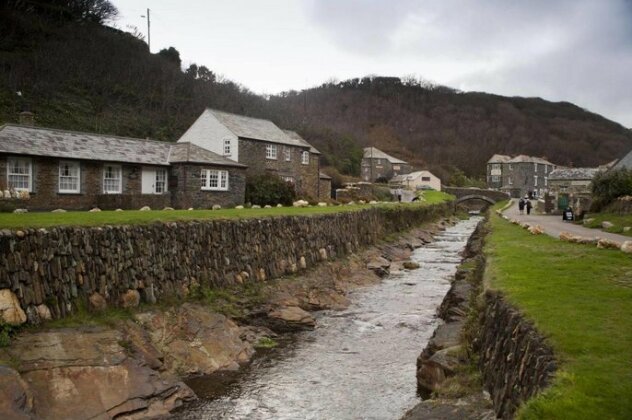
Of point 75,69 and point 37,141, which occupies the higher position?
point 75,69

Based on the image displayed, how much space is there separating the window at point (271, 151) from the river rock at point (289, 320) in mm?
25572

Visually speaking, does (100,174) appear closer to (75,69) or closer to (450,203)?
(75,69)

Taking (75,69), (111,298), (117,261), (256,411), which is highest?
(75,69)

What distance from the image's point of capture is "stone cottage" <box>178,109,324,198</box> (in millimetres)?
40562

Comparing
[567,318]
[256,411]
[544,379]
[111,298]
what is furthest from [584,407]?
[111,298]

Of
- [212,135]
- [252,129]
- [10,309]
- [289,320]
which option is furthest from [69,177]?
[252,129]

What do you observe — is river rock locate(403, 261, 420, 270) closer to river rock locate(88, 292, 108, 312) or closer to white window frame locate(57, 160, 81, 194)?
white window frame locate(57, 160, 81, 194)

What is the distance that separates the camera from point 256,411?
38.1ft

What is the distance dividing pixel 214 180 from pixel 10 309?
23.0 metres

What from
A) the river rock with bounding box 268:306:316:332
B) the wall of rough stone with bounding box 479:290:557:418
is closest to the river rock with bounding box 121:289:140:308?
the river rock with bounding box 268:306:316:332

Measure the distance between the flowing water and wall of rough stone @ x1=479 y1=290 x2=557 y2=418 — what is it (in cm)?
271

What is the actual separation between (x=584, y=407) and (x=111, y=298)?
39.8 feet

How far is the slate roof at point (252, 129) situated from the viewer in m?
41.2

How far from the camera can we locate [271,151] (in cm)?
4328
